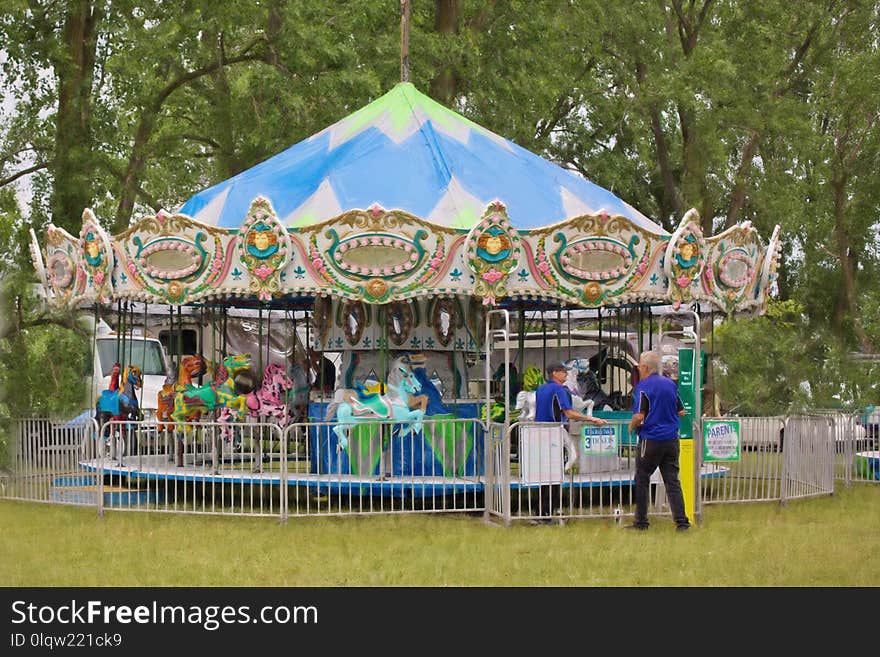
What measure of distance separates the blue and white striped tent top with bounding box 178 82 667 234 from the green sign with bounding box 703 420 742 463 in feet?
9.31

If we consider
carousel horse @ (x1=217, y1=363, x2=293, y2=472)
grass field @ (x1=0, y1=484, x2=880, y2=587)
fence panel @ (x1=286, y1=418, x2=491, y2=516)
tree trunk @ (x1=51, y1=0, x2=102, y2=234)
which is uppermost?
tree trunk @ (x1=51, y1=0, x2=102, y2=234)

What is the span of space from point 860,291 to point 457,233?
1725 centimetres

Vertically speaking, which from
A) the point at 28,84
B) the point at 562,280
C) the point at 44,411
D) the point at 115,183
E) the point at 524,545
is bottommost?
the point at 524,545

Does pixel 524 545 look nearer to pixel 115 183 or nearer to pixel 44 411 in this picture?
pixel 44 411

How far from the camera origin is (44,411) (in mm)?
15156

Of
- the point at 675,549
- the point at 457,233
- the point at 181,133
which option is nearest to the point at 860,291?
the point at 181,133

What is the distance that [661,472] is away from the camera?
13.0 metres

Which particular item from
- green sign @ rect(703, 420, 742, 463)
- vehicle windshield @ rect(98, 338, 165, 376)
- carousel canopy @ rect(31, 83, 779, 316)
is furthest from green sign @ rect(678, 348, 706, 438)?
vehicle windshield @ rect(98, 338, 165, 376)

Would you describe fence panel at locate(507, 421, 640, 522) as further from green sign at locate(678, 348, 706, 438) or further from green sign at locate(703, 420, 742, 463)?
green sign at locate(703, 420, 742, 463)

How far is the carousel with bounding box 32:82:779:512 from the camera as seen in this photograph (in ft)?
47.9

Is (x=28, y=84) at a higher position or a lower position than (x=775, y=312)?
higher

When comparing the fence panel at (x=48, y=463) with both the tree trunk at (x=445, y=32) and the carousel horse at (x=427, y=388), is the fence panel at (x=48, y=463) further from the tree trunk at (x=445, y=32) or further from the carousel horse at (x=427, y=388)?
the tree trunk at (x=445, y=32)

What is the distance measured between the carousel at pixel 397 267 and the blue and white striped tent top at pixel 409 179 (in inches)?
1.2

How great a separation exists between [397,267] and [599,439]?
2.96 metres
